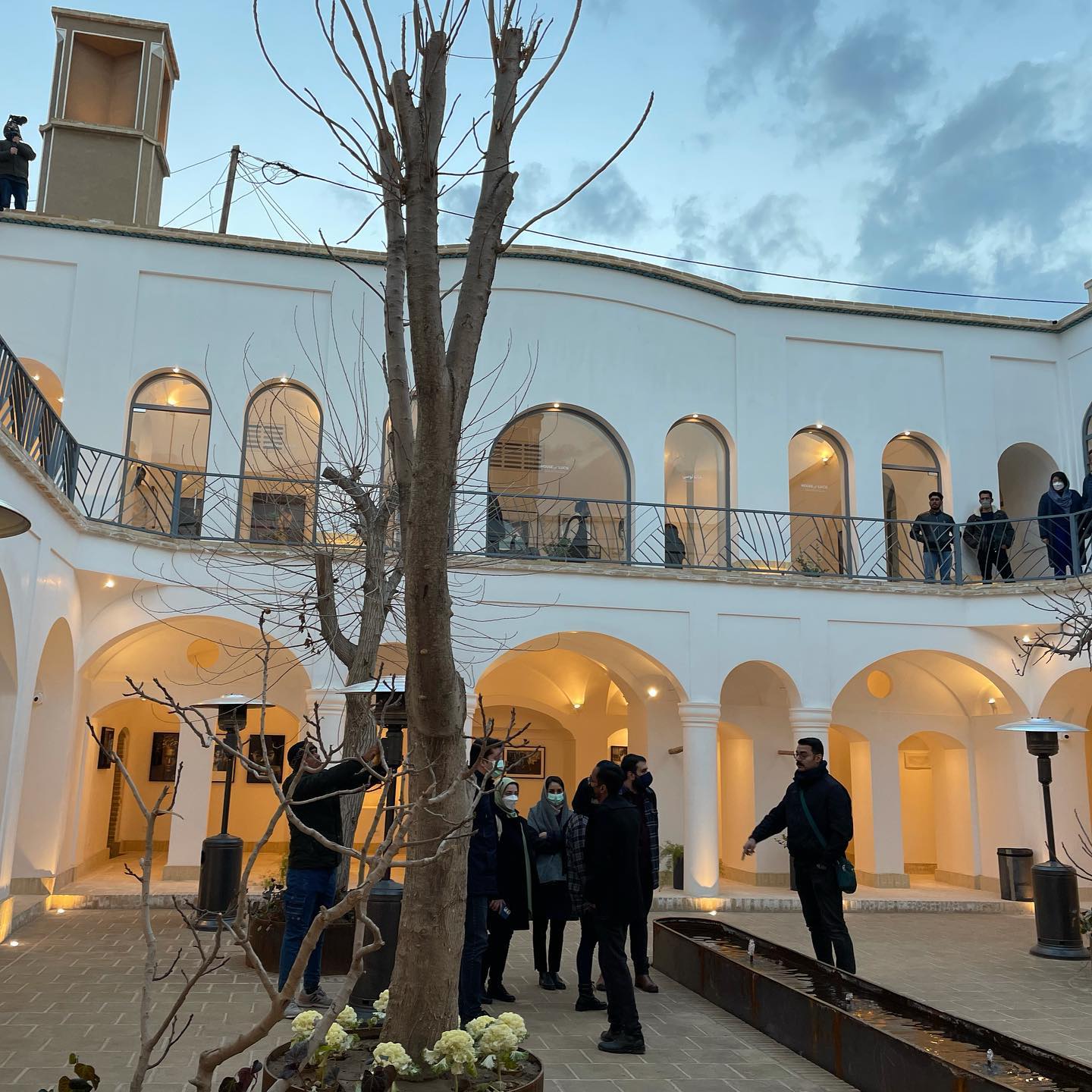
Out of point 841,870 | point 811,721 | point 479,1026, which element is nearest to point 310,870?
point 479,1026

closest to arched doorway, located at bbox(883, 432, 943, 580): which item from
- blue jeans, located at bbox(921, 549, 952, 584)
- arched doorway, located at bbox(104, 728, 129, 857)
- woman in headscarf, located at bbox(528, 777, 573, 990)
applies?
blue jeans, located at bbox(921, 549, 952, 584)

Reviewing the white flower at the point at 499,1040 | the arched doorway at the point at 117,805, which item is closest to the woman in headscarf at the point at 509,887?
the white flower at the point at 499,1040

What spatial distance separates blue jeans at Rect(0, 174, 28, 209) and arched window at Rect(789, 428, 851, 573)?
11530 mm

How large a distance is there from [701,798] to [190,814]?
672 centimetres

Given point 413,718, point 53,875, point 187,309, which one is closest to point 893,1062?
point 413,718

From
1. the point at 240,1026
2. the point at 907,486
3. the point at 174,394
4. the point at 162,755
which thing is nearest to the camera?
the point at 240,1026

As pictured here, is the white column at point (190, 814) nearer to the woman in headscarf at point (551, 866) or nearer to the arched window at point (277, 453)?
the arched window at point (277, 453)

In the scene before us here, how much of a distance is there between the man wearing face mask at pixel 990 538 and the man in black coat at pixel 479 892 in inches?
403

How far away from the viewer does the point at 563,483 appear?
602 inches

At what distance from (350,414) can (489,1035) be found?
424 inches

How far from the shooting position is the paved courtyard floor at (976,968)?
7.52 meters

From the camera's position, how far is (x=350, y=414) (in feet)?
46.9

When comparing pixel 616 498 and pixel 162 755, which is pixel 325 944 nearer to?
pixel 616 498

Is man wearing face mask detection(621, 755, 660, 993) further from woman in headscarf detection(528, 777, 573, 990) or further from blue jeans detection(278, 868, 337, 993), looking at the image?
blue jeans detection(278, 868, 337, 993)
